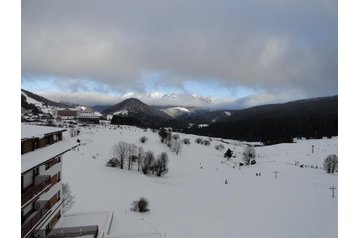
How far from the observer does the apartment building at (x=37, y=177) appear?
632 centimetres

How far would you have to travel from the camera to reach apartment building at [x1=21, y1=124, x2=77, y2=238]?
6316 mm

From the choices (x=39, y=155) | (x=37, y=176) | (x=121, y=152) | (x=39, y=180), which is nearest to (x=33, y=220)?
(x=39, y=180)

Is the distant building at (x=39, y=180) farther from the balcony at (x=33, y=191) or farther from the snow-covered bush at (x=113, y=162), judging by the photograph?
the snow-covered bush at (x=113, y=162)

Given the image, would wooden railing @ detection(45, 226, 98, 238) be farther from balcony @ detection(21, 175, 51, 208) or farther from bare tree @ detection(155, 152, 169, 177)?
bare tree @ detection(155, 152, 169, 177)

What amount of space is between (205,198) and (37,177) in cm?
1418

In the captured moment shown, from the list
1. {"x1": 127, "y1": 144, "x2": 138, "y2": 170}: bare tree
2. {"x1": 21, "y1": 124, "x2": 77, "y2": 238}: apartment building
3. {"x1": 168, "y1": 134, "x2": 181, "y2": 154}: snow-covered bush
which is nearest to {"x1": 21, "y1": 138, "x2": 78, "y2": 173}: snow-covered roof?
{"x1": 21, "y1": 124, "x2": 77, "y2": 238}: apartment building

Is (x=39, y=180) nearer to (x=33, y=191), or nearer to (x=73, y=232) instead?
(x=33, y=191)

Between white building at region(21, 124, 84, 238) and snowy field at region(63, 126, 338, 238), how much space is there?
298cm

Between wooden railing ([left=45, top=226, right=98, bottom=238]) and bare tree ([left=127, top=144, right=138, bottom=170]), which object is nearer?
wooden railing ([left=45, top=226, right=98, bottom=238])

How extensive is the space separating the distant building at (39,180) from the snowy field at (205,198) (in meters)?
2.59

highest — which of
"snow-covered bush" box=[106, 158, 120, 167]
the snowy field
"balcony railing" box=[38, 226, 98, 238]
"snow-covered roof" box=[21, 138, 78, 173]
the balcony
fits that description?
"snow-covered roof" box=[21, 138, 78, 173]
